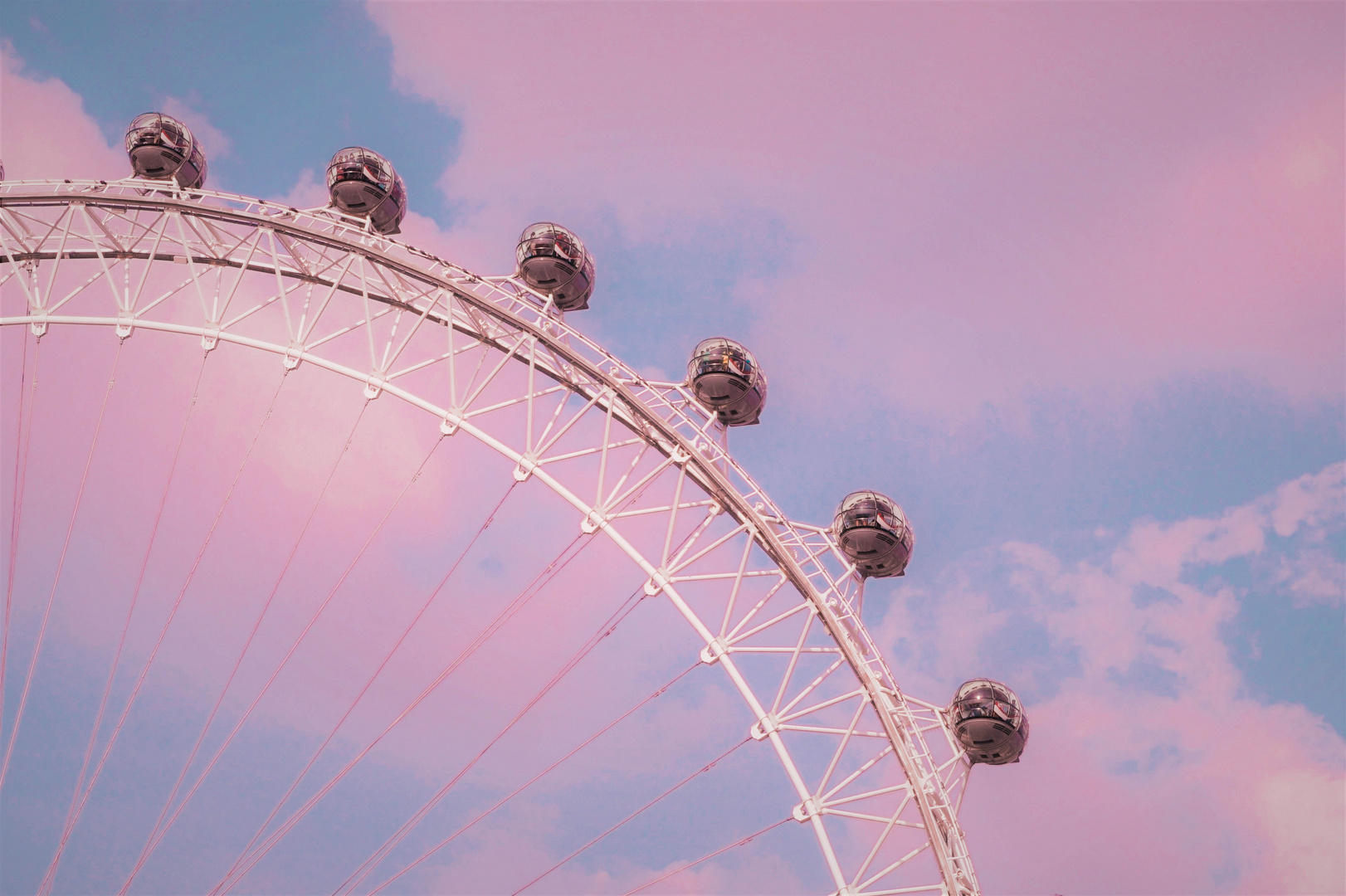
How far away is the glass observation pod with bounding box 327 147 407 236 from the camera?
53.0 feet

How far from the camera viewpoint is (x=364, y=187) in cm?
1614

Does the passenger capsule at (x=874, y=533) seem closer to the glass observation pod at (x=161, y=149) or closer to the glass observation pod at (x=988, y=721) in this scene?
the glass observation pod at (x=988, y=721)

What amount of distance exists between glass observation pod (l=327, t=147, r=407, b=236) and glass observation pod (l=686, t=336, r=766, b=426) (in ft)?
19.1

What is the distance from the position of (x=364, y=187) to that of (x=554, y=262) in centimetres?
345

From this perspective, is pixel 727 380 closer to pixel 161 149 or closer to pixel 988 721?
pixel 988 721

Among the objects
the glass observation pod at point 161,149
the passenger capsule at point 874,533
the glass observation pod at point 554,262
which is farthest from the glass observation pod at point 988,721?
the glass observation pod at point 161,149

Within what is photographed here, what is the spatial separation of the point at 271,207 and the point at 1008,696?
13.4 meters

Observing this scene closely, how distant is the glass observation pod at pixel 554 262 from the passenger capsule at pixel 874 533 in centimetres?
531

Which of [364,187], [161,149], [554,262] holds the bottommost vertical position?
[554,262]

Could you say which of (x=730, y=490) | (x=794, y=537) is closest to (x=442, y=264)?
(x=730, y=490)

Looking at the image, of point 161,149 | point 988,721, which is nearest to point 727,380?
point 988,721

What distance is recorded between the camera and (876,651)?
14047mm

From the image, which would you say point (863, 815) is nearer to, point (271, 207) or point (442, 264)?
point (442, 264)

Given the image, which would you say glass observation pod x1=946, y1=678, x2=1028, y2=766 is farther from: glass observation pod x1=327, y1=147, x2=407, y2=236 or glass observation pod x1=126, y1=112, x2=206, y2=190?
glass observation pod x1=126, y1=112, x2=206, y2=190
